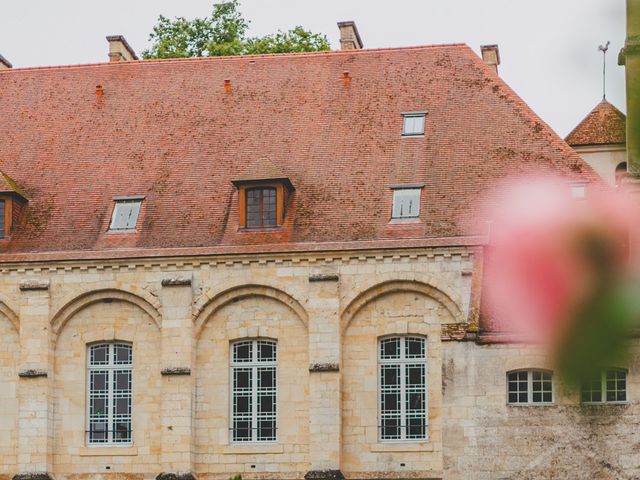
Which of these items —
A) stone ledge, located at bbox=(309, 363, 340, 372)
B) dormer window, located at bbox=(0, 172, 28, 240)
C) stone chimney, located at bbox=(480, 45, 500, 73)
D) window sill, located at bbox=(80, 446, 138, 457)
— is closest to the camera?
stone ledge, located at bbox=(309, 363, 340, 372)

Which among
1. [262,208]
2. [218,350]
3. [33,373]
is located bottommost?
[33,373]

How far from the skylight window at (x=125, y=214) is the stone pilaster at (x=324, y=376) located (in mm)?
4733

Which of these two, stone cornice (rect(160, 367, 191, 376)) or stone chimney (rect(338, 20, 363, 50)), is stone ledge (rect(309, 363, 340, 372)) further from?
stone chimney (rect(338, 20, 363, 50))

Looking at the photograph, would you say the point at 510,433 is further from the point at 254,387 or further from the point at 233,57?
the point at 233,57

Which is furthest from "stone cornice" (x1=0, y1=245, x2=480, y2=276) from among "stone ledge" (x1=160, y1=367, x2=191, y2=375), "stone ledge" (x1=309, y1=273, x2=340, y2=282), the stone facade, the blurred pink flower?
the blurred pink flower

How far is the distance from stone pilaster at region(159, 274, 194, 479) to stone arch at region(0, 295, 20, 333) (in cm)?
350

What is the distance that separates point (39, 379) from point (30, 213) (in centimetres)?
423

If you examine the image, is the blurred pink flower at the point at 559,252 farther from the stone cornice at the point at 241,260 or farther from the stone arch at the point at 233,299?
the stone arch at the point at 233,299

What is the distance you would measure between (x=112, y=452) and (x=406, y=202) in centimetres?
862

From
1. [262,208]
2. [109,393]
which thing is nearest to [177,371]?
[109,393]

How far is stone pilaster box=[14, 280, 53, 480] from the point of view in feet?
94.1

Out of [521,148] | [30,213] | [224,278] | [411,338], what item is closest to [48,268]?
[30,213]

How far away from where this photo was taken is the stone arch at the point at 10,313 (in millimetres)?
29641

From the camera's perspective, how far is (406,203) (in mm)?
29312
